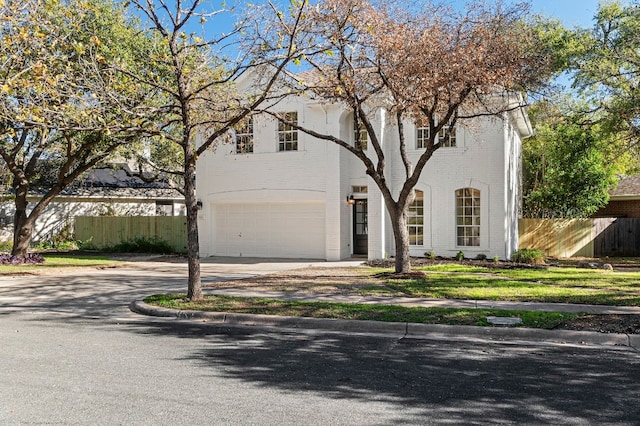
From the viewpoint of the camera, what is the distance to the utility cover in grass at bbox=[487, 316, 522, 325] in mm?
8695

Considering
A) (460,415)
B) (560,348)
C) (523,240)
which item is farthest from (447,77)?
(523,240)

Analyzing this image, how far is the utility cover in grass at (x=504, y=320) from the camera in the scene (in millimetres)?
8695

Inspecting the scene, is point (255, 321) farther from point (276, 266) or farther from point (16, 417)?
point (276, 266)

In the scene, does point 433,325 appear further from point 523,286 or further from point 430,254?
point 430,254

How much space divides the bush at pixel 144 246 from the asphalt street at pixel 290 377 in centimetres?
1499

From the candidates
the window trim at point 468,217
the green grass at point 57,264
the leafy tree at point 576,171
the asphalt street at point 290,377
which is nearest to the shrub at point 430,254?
the window trim at point 468,217

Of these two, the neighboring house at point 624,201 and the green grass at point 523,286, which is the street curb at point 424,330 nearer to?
the green grass at point 523,286

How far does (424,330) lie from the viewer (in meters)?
8.64

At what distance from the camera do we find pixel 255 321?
948cm

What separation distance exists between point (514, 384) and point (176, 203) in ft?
93.0

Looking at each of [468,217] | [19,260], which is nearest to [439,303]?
[468,217]

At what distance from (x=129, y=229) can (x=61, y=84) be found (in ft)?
53.4

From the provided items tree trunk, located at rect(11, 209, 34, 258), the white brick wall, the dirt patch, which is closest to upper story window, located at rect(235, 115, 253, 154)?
the white brick wall

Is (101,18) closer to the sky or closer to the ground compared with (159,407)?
closer to the sky
